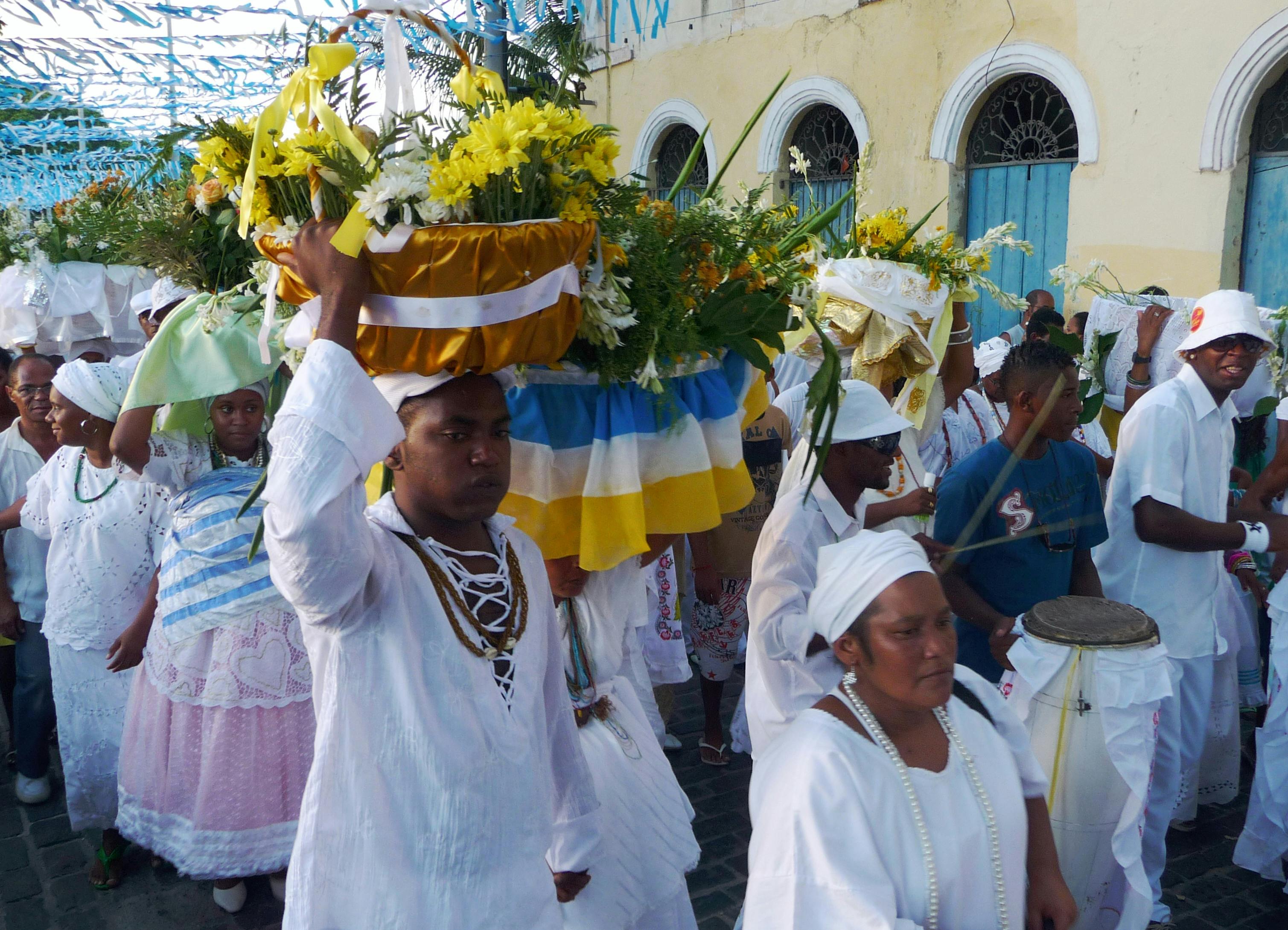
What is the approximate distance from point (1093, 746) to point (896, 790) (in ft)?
4.93

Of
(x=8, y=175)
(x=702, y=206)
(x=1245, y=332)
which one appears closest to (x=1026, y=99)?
(x=1245, y=332)

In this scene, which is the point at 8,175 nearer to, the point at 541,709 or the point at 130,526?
the point at 130,526

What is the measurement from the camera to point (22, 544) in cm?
534

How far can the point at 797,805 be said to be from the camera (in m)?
2.14

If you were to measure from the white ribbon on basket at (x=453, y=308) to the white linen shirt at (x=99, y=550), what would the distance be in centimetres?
A: 284

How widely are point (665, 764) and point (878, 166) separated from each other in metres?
10.1

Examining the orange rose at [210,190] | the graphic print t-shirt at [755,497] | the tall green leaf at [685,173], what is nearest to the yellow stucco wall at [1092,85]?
the graphic print t-shirt at [755,497]

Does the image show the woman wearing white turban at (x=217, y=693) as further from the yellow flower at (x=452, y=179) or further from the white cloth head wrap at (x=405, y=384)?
the yellow flower at (x=452, y=179)

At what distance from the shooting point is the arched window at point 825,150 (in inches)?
491

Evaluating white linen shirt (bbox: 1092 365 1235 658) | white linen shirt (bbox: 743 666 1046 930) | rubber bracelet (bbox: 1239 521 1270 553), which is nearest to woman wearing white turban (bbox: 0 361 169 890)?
white linen shirt (bbox: 743 666 1046 930)

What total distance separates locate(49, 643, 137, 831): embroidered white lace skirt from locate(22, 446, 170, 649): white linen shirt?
0.36 ft

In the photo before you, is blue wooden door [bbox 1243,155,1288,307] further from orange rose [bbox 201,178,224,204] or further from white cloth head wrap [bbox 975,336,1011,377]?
orange rose [bbox 201,178,224,204]

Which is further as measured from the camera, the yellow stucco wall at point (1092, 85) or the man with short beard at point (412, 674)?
the yellow stucco wall at point (1092, 85)

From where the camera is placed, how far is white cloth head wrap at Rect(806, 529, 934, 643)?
2.37 metres
